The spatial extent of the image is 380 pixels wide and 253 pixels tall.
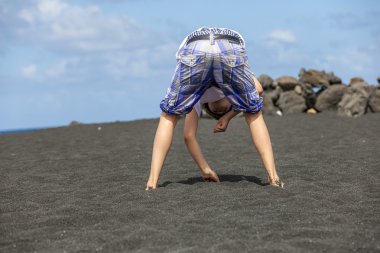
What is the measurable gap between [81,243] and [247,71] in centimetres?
239

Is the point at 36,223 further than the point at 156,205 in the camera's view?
No

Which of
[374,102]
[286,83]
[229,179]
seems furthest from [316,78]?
[229,179]

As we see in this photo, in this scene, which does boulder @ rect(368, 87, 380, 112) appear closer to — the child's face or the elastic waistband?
the child's face

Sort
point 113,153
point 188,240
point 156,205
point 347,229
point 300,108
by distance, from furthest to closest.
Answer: point 300,108 → point 113,153 → point 156,205 → point 347,229 → point 188,240

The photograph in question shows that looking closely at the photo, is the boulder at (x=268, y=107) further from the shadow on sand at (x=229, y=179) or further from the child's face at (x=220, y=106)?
the child's face at (x=220, y=106)

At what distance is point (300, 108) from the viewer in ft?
88.5

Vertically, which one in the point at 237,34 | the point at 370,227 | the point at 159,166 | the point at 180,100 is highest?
the point at 237,34

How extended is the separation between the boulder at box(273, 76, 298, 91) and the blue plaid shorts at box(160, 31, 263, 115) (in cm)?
2395

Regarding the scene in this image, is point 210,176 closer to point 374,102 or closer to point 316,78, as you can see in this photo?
point 374,102

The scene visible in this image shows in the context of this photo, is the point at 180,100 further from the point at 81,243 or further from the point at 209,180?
the point at 81,243

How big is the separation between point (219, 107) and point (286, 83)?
2360cm

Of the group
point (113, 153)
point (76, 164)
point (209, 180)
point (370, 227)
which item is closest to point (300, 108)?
point (113, 153)

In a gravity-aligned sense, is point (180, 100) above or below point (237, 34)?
below

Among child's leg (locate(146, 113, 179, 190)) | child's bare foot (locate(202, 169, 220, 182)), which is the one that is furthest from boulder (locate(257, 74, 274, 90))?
child's leg (locate(146, 113, 179, 190))
